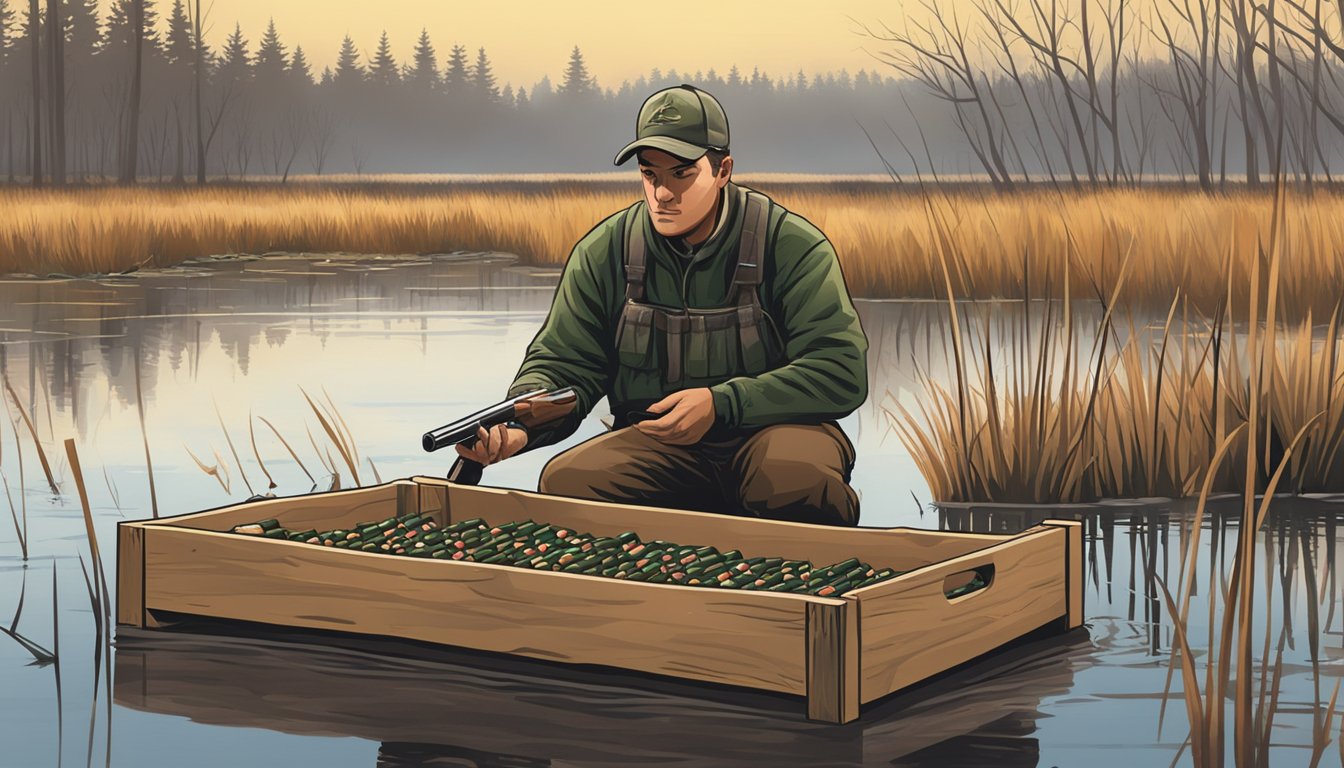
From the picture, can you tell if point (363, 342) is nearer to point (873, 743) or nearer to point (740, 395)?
point (740, 395)

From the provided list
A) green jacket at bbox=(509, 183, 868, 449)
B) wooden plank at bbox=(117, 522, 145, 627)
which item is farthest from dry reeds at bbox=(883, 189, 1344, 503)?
wooden plank at bbox=(117, 522, 145, 627)

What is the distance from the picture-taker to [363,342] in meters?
12.0

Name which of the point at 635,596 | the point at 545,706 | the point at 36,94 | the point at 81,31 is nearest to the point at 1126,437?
the point at 635,596

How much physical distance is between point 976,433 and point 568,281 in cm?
178

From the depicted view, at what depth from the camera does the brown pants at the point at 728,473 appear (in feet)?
15.7

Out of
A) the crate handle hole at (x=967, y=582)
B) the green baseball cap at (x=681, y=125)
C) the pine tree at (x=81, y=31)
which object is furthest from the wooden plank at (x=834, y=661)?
the pine tree at (x=81, y=31)

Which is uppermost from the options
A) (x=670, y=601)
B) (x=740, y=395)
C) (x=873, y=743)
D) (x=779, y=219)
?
(x=779, y=219)

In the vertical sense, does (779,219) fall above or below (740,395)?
above

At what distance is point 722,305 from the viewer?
4.79 metres

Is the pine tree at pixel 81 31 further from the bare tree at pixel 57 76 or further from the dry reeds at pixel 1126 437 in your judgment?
the dry reeds at pixel 1126 437

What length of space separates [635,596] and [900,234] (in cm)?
1197

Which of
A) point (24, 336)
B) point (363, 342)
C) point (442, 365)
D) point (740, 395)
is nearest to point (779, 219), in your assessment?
point (740, 395)

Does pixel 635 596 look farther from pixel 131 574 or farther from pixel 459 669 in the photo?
pixel 131 574

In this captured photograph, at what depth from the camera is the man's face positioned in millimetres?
4598
